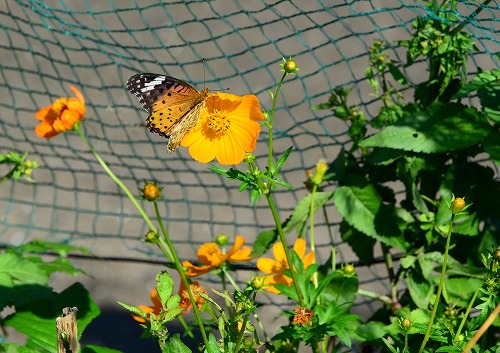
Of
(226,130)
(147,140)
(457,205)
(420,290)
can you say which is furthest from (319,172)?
(147,140)

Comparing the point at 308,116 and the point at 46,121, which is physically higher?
the point at 46,121

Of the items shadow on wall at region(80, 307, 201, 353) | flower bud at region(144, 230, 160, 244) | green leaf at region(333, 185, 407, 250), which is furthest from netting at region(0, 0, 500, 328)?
flower bud at region(144, 230, 160, 244)

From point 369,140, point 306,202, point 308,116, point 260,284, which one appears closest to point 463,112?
point 369,140

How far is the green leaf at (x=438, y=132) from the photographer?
165 cm

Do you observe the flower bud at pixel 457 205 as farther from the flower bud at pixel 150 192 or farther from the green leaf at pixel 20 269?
the green leaf at pixel 20 269

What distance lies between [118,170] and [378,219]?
1493 mm

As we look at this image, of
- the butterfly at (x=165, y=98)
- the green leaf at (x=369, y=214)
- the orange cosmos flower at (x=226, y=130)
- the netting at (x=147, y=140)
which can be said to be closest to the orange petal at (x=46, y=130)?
the butterfly at (x=165, y=98)

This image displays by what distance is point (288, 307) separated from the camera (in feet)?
8.02

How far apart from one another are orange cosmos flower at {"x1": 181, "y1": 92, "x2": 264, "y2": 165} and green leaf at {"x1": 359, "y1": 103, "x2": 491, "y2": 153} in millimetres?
446

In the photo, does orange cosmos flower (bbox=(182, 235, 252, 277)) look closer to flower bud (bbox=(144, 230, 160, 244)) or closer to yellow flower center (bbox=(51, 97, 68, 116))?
flower bud (bbox=(144, 230, 160, 244))

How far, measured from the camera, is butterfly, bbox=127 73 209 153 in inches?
54.6

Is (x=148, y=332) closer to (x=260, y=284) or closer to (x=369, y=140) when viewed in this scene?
(x=260, y=284)

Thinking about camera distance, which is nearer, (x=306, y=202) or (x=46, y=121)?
(x=46, y=121)

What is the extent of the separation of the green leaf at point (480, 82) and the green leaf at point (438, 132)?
67 millimetres
